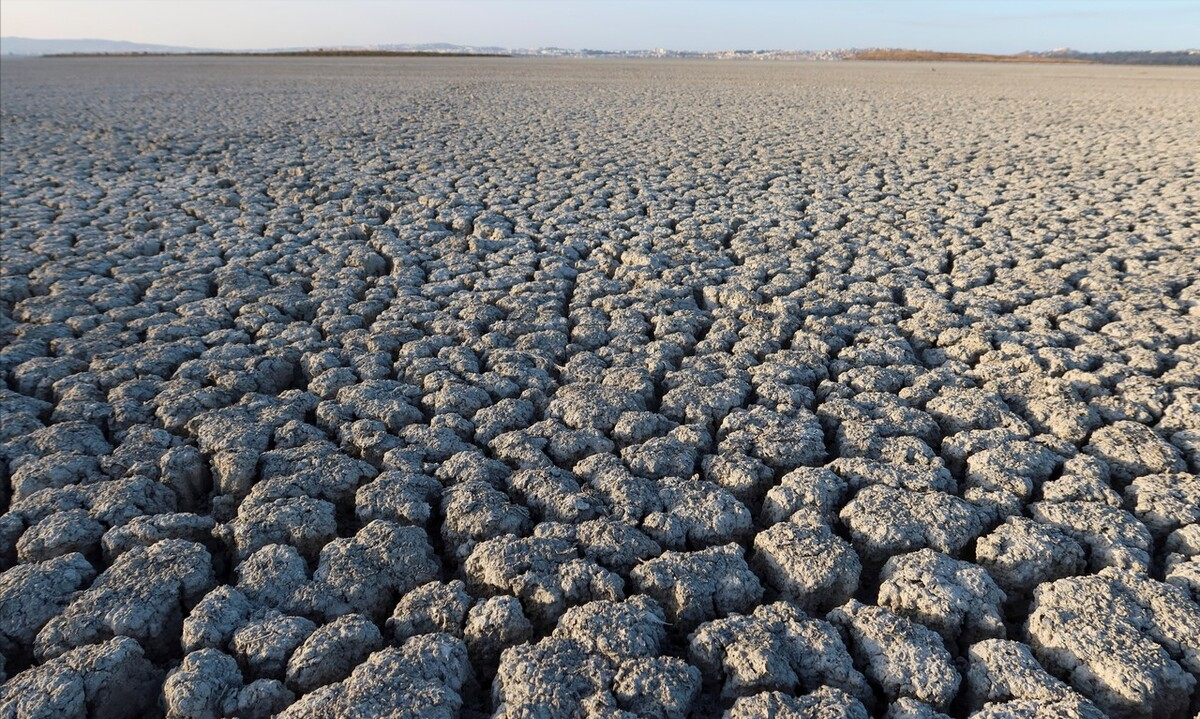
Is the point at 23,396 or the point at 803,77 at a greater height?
the point at 23,396

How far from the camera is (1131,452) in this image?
79.3 inches

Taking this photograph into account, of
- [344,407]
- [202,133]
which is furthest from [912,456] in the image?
[202,133]

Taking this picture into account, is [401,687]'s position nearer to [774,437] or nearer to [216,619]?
[216,619]

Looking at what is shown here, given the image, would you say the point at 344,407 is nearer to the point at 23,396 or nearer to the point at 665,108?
the point at 23,396

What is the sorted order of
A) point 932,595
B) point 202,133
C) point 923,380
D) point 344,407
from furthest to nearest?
1. point 202,133
2. point 923,380
3. point 344,407
4. point 932,595

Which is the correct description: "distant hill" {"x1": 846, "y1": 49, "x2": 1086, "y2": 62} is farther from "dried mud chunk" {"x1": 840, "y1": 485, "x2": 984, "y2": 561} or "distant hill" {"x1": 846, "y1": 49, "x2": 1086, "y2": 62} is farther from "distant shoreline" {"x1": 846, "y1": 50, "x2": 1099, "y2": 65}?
"dried mud chunk" {"x1": 840, "y1": 485, "x2": 984, "y2": 561}

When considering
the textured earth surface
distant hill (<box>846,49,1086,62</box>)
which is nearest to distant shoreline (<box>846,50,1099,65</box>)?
distant hill (<box>846,49,1086,62</box>)

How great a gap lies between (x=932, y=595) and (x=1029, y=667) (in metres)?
0.21

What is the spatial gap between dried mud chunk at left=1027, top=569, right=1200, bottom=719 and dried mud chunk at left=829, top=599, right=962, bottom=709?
22 centimetres

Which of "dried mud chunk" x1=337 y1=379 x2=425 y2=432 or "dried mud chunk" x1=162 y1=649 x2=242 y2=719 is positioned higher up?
"dried mud chunk" x1=162 y1=649 x2=242 y2=719

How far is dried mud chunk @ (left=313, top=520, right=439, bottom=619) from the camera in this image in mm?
1581

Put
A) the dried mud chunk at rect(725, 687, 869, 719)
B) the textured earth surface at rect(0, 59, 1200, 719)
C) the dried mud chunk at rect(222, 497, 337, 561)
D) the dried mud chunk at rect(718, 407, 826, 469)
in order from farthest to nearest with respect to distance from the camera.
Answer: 1. the dried mud chunk at rect(718, 407, 826, 469)
2. the dried mud chunk at rect(222, 497, 337, 561)
3. the textured earth surface at rect(0, 59, 1200, 719)
4. the dried mud chunk at rect(725, 687, 869, 719)

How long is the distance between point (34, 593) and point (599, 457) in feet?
4.22

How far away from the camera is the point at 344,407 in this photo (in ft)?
7.43
